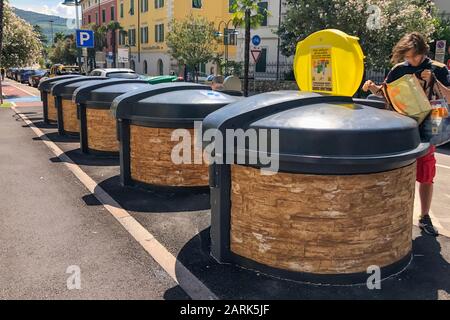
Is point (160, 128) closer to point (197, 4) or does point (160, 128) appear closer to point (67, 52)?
point (197, 4)

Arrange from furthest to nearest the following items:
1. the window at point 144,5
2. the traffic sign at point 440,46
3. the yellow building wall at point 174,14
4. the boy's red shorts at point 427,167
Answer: the window at point 144,5, the yellow building wall at point 174,14, the traffic sign at point 440,46, the boy's red shorts at point 427,167

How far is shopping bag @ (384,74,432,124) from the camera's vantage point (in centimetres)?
428

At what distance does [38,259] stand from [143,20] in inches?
1810

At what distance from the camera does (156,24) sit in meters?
43.8

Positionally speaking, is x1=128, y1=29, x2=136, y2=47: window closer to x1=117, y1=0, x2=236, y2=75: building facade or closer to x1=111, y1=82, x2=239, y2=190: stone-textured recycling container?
x1=117, y1=0, x2=236, y2=75: building facade

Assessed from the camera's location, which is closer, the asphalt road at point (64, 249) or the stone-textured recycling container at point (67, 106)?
the asphalt road at point (64, 249)

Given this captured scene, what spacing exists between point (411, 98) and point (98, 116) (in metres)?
6.39

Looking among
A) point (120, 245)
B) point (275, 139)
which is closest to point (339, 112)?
point (275, 139)

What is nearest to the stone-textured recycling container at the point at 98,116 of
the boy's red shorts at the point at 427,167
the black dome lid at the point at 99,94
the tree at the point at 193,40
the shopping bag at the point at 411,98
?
the black dome lid at the point at 99,94

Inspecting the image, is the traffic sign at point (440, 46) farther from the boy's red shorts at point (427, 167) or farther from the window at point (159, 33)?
the window at point (159, 33)

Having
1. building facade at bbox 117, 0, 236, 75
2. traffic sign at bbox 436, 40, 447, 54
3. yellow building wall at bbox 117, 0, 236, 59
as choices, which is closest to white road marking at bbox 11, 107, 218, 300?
traffic sign at bbox 436, 40, 447, 54

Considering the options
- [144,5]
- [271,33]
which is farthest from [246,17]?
[144,5]

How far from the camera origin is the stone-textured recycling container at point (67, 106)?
1115 centimetres

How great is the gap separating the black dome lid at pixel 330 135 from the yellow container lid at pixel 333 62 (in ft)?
1.65
